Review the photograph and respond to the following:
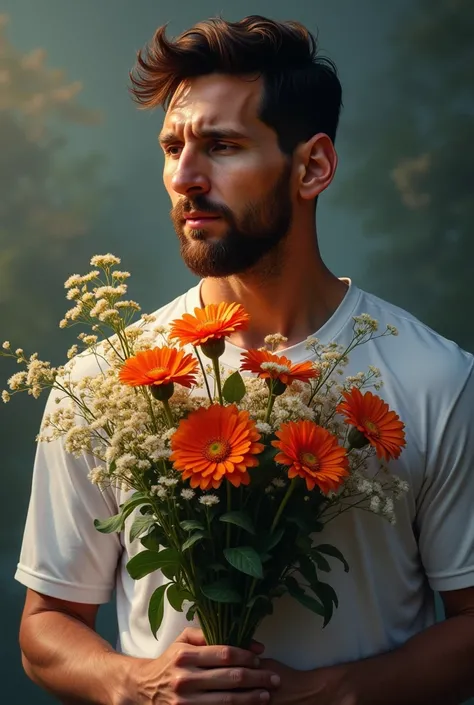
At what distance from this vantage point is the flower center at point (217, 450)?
1.52 metres

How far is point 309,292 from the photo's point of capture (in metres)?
2.06

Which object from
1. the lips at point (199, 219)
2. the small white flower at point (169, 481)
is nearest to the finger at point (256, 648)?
the small white flower at point (169, 481)

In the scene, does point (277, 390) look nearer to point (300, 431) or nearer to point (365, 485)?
point (300, 431)

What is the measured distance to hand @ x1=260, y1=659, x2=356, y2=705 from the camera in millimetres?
1754

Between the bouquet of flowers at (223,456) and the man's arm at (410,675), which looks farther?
the man's arm at (410,675)

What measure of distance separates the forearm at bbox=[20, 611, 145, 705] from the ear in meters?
0.87

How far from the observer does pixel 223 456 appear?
1.52 metres

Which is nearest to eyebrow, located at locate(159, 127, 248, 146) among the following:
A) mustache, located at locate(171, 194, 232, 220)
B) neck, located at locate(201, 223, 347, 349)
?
mustache, located at locate(171, 194, 232, 220)

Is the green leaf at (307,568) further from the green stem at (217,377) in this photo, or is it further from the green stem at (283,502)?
the green stem at (217,377)

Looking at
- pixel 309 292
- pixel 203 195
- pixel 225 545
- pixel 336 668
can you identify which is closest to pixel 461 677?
pixel 336 668

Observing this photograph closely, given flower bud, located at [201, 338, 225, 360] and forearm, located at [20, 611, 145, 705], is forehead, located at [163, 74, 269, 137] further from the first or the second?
forearm, located at [20, 611, 145, 705]

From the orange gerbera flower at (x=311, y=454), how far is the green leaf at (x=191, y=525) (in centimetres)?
14

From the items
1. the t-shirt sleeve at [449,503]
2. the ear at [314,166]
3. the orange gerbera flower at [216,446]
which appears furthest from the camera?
the ear at [314,166]

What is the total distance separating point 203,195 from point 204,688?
79 cm
